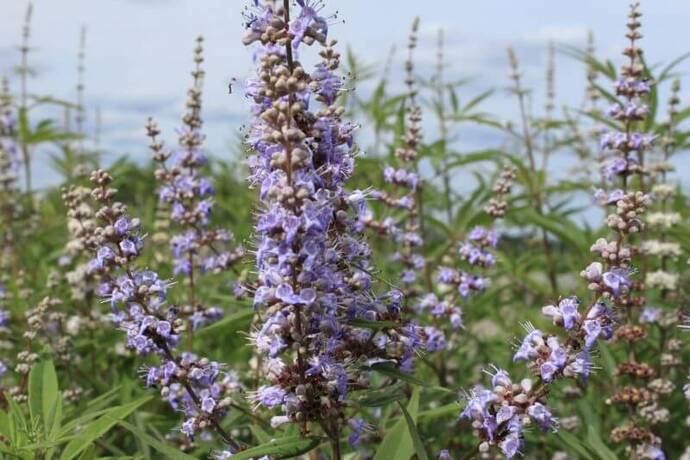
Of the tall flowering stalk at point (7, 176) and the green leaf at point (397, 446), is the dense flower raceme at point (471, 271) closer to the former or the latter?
the green leaf at point (397, 446)

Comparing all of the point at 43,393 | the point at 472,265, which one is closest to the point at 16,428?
the point at 43,393

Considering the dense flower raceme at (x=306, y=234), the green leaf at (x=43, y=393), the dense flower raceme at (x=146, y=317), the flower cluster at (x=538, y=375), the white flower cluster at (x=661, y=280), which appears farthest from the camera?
the white flower cluster at (x=661, y=280)

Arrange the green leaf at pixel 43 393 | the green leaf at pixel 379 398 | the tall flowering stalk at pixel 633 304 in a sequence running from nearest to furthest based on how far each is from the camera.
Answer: the green leaf at pixel 379 398 → the green leaf at pixel 43 393 → the tall flowering stalk at pixel 633 304

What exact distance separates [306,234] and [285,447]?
2.46ft

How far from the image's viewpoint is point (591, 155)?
959cm

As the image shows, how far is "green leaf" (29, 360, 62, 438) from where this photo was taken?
12.1 feet

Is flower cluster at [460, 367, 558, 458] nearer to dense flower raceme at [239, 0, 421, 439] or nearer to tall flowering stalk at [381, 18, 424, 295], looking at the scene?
Result: dense flower raceme at [239, 0, 421, 439]

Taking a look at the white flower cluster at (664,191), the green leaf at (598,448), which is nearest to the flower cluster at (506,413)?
the green leaf at (598,448)

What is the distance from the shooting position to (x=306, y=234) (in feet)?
8.85

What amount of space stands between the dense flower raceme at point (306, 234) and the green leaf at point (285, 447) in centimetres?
10

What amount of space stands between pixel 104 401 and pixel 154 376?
0.74 meters

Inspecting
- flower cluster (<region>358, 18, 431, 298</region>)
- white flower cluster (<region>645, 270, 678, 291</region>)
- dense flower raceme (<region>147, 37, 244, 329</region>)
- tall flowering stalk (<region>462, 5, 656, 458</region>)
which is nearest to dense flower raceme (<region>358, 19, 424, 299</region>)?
flower cluster (<region>358, 18, 431, 298</region>)

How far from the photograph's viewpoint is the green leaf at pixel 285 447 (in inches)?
109

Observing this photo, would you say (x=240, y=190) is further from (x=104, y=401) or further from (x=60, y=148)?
(x=104, y=401)
